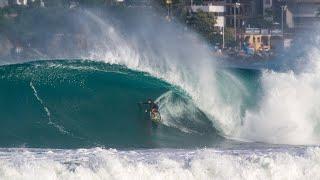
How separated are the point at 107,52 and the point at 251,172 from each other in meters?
12.6

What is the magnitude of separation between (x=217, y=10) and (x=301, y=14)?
1047 centimetres

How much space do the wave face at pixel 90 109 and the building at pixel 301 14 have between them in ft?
264

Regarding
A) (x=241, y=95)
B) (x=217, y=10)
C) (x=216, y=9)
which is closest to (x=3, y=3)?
(x=216, y=9)

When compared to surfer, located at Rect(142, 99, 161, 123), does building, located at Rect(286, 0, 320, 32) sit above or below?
below

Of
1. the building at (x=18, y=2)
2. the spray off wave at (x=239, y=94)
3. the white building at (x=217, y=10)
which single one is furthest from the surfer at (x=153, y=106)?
the white building at (x=217, y=10)

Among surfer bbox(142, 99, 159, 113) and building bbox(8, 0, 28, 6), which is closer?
surfer bbox(142, 99, 159, 113)

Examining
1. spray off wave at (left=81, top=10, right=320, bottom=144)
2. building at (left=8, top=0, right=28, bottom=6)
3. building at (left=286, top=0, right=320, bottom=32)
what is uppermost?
spray off wave at (left=81, top=10, right=320, bottom=144)

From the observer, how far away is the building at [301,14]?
110619 millimetres

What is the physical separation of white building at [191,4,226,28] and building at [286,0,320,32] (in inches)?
297

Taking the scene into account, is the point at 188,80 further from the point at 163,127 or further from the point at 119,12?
the point at 119,12

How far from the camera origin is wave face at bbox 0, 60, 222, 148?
88.3 feet

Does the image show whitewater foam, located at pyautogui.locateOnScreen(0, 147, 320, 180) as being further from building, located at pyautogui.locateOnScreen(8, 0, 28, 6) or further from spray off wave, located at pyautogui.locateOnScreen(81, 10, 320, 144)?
building, located at pyautogui.locateOnScreen(8, 0, 28, 6)

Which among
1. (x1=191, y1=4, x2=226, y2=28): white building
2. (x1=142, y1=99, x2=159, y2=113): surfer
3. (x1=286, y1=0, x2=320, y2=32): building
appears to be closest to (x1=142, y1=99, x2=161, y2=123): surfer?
(x1=142, y1=99, x2=159, y2=113): surfer

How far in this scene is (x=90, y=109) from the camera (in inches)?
1136
